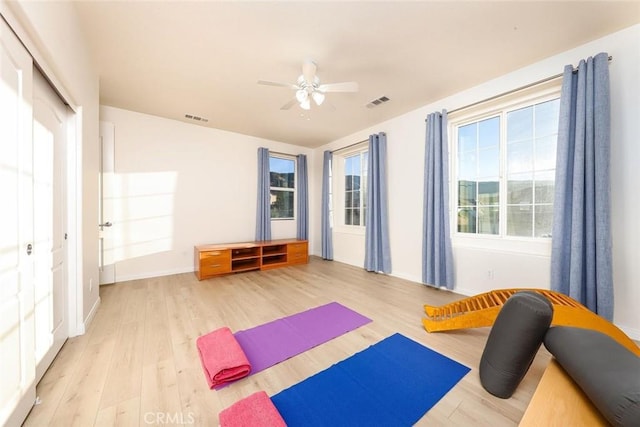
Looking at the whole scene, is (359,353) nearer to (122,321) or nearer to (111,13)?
(122,321)

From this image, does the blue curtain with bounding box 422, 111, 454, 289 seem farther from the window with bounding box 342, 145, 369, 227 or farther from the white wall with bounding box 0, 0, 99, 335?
the white wall with bounding box 0, 0, 99, 335

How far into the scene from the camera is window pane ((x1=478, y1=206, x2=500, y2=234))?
9.64 feet

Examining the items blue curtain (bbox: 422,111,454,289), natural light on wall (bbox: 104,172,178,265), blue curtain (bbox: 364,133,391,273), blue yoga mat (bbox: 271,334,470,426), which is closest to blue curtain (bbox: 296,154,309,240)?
blue curtain (bbox: 364,133,391,273)

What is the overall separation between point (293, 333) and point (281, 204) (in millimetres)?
3621

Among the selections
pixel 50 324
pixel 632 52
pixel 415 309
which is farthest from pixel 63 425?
pixel 632 52

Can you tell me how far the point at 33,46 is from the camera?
1358mm

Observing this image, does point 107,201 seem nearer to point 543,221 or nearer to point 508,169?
point 508,169

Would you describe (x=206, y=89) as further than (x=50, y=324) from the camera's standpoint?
Yes

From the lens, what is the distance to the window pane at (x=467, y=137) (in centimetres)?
319

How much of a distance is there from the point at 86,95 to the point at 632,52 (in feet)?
16.7

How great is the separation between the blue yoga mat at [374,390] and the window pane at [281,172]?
4.22m

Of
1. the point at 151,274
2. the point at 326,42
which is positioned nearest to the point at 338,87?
the point at 326,42

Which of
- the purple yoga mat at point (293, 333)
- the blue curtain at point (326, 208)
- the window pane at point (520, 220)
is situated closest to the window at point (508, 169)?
the window pane at point (520, 220)

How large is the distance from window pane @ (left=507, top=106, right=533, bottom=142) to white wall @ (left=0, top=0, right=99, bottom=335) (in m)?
4.23
